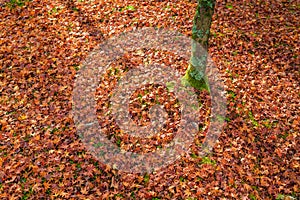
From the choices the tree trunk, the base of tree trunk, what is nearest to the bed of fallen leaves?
the base of tree trunk

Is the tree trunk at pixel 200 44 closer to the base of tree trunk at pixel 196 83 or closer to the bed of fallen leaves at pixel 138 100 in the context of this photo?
the base of tree trunk at pixel 196 83

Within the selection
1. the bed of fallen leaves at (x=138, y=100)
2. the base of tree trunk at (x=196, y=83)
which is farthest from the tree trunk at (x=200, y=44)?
the bed of fallen leaves at (x=138, y=100)

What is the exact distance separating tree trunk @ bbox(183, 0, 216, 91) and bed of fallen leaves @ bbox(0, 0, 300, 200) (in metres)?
0.92

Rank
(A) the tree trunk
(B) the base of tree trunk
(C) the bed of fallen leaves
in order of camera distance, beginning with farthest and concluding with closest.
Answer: (B) the base of tree trunk, (A) the tree trunk, (C) the bed of fallen leaves

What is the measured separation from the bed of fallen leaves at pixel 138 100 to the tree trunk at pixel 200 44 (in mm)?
920

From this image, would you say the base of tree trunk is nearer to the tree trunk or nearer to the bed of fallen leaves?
the tree trunk

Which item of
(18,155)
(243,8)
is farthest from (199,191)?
(243,8)

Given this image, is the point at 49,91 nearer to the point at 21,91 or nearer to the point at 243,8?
the point at 21,91

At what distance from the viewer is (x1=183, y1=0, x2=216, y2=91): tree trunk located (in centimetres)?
557

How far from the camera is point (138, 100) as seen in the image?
660 cm

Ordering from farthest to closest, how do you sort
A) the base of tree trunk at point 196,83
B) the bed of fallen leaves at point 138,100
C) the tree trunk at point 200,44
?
1. the base of tree trunk at point 196,83
2. the tree trunk at point 200,44
3. the bed of fallen leaves at point 138,100

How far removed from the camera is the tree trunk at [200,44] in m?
5.57

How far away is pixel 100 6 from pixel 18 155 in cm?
570

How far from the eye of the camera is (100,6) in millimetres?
9086
